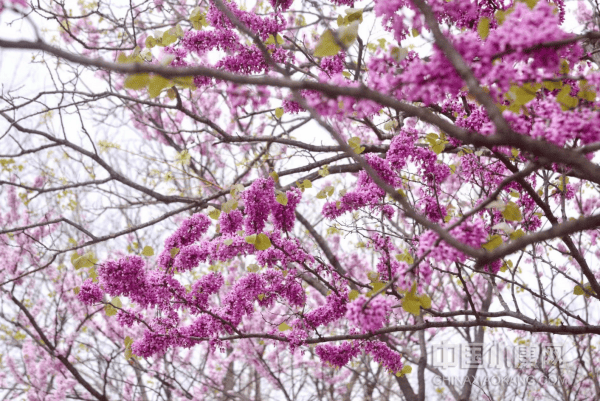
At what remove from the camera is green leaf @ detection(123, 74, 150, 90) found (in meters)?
1.55

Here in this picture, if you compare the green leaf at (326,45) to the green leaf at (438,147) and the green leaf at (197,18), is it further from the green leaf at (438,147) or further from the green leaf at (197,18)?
the green leaf at (197,18)

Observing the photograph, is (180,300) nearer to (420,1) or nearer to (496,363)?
Result: (420,1)

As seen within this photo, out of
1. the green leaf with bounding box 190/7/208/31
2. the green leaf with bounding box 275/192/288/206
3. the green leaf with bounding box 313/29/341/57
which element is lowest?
the green leaf with bounding box 275/192/288/206

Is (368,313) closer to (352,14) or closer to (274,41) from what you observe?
(352,14)

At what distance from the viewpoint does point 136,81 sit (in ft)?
5.15

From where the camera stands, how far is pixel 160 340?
10.8 ft

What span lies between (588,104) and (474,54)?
2.62ft

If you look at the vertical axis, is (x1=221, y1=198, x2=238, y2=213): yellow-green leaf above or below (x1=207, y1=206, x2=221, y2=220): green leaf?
below

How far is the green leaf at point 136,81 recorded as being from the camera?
1.55 m

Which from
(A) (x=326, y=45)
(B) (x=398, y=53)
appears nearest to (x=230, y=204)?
(A) (x=326, y=45)

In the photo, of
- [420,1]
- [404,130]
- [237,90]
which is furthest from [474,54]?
[404,130]

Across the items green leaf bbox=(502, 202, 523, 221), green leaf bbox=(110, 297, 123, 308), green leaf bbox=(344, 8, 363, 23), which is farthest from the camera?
green leaf bbox=(110, 297, 123, 308)

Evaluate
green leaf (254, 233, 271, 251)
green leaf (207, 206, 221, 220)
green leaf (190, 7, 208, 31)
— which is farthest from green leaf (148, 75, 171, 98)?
green leaf (190, 7, 208, 31)

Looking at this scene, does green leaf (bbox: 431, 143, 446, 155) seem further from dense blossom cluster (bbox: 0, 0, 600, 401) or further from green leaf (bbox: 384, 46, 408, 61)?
green leaf (bbox: 384, 46, 408, 61)
